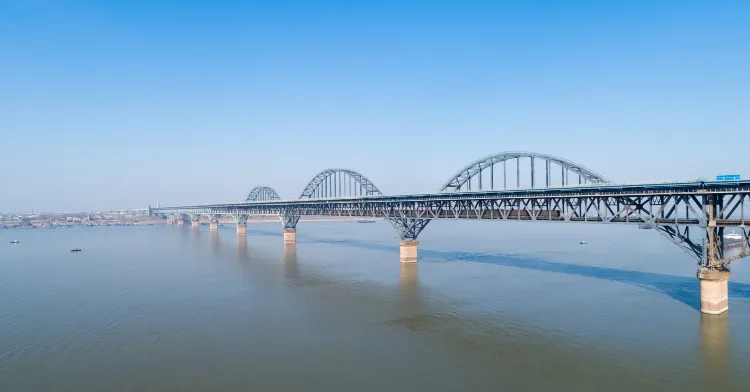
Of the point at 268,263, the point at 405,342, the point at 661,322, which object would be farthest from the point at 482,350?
the point at 268,263

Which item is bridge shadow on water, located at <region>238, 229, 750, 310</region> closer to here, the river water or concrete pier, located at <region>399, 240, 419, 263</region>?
the river water

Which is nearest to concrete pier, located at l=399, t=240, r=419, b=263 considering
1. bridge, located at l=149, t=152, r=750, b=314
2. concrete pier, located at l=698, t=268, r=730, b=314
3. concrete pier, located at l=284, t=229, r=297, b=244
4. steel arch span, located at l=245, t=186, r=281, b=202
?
bridge, located at l=149, t=152, r=750, b=314

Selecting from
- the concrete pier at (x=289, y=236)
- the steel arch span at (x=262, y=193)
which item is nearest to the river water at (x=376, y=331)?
the concrete pier at (x=289, y=236)

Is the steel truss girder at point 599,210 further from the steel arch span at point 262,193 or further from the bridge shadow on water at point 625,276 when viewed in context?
the steel arch span at point 262,193

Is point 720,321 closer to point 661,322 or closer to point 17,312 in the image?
point 661,322

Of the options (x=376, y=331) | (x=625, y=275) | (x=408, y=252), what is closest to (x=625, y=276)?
(x=625, y=275)
